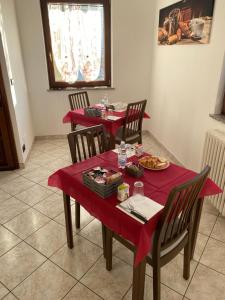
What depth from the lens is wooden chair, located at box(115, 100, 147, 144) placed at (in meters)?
3.05

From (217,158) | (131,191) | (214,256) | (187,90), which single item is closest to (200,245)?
(214,256)

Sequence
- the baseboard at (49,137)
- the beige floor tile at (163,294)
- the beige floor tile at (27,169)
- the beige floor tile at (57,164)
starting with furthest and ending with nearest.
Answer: the baseboard at (49,137) → the beige floor tile at (57,164) → the beige floor tile at (27,169) → the beige floor tile at (163,294)

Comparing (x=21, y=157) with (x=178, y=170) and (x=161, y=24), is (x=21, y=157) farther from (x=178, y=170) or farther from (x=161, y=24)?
(x=161, y=24)

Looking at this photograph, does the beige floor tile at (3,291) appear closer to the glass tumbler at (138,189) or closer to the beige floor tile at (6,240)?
the beige floor tile at (6,240)

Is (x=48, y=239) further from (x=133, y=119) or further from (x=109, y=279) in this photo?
(x=133, y=119)

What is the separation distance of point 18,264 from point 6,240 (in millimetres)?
322

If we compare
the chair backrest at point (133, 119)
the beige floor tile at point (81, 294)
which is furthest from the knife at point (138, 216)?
the chair backrest at point (133, 119)

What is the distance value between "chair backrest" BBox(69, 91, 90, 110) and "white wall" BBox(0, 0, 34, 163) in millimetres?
790

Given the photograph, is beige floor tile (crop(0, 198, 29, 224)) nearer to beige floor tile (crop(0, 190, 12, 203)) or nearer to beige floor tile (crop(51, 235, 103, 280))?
beige floor tile (crop(0, 190, 12, 203))

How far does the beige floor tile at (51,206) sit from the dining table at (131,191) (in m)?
0.53

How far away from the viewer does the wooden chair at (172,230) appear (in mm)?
1182

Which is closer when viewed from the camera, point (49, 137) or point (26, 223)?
point (26, 223)

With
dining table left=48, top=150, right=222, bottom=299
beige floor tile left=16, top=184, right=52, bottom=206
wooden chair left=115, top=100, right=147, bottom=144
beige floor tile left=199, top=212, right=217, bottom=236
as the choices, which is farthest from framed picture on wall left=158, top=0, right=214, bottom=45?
beige floor tile left=16, top=184, right=52, bottom=206

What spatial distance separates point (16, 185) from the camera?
9.34 feet
